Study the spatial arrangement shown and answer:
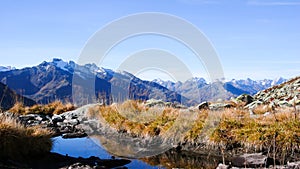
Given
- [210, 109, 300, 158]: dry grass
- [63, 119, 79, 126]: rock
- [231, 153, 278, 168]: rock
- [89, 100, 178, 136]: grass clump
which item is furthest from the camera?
[63, 119, 79, 126]: rock

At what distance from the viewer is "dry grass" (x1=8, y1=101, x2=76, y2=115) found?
23.7 meters

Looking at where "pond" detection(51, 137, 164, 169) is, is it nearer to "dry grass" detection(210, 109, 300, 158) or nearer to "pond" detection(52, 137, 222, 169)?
"pond" detection(52, 137, 222, 169)

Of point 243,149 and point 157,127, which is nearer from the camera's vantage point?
point 243,149

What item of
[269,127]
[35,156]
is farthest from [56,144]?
[269,127]

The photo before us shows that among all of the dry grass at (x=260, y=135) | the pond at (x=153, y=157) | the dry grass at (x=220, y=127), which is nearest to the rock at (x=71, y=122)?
the dry grass at (x=220, y=127)

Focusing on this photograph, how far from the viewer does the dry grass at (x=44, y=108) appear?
23.7 m

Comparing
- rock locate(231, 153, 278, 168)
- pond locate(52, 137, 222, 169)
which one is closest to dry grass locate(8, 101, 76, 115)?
pond locate(52, 137, 222, 169)

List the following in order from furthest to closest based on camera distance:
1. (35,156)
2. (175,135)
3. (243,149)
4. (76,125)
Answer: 1. (76,125)
2. (175,135)
3. (243,149)
4. (35,156)

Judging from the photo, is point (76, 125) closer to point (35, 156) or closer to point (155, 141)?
point (155, 141)

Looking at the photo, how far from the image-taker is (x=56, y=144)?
15023 mm

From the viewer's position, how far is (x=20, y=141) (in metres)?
11.8

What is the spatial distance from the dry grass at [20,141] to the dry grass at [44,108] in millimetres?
11266

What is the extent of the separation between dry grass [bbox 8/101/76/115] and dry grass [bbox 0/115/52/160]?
11.3m

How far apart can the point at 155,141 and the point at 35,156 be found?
5.35 m
